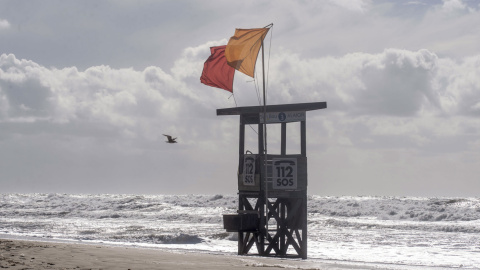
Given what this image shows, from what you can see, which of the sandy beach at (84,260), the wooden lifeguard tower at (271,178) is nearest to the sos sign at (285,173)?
the wooden lifeguard tower at (271,178)

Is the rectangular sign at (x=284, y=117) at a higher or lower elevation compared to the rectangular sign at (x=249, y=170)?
higher

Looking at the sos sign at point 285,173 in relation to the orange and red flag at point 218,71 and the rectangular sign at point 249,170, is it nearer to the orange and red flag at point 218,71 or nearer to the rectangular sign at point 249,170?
the rectangular sign at point 249,170

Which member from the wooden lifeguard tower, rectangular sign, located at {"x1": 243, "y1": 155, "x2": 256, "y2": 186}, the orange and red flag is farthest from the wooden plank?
rectangular sign, located at {"x1": 243, "y1": 155, "x2": 256, "y2": 186}

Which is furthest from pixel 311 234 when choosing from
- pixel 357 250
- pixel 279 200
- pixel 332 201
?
pixel 332 201

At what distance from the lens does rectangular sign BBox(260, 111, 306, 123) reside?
2186 cm

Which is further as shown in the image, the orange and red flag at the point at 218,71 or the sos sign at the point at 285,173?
the sos sign at the point at 285,173

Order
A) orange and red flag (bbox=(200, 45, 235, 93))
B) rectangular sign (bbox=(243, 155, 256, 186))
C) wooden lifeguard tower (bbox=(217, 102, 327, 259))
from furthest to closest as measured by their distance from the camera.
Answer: rectangular sign (bbox=(243, 155, 256, 186)) → wooden lifeguard tower (bbox=(217, 102, 327, 259)) → orange and red flag (bbox=(200, 45, 235, 93))

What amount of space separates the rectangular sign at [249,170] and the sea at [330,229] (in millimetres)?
3295

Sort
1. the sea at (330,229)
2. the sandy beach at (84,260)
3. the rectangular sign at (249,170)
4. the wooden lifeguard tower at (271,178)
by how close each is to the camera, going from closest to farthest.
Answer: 1. the sandy beach at (84,260)
2. the wooden lifeguard tower at (271,178)
3. the rectangular sign at (249,170)
4. the sea at (330,229)

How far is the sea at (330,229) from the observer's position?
25172 mm

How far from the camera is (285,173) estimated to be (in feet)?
71.5

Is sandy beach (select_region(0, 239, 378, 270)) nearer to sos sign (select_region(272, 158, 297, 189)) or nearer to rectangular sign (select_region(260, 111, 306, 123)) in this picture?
sos sign (select_region(272, 158, 297, 189))

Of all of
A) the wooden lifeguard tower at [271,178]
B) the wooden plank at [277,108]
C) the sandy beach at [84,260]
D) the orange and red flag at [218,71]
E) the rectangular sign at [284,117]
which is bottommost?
the sandy beach at [84,260]

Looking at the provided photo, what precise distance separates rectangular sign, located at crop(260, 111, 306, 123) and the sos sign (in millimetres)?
1309
